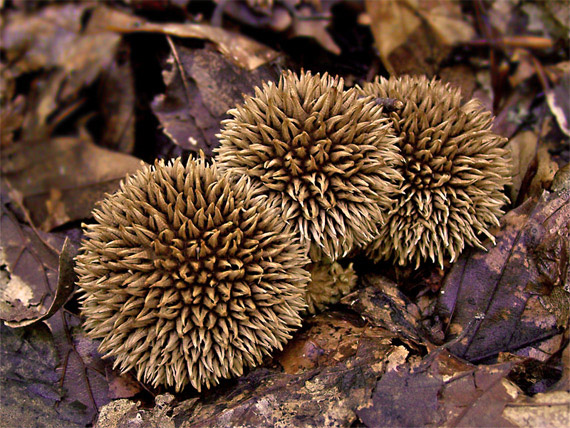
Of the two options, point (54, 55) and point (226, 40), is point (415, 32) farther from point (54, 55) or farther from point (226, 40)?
point (54, 55)

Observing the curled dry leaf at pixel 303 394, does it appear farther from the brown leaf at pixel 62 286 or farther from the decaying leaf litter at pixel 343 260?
the brown leaf at pixel 62 286

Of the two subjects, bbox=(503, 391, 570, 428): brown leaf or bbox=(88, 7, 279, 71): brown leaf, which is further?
bbox=(88, 7, 279, 71): brown leaf

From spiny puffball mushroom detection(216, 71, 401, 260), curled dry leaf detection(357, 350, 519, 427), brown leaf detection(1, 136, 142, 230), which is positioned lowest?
brown leaf detection(1, 136, 142, 230)

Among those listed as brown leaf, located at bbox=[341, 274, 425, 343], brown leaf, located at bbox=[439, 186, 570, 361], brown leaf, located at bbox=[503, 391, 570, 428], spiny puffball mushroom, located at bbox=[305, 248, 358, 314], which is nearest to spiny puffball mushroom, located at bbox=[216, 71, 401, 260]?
spiny puffball mushroom, located at bbox=[305, 248, 358, 314]

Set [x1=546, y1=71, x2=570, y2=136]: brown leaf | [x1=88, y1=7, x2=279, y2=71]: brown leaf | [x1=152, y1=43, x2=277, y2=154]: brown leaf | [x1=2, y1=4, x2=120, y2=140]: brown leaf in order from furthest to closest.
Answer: [x1=2, y1=4, x2=120, y2=140]: brown leaf < [x1=546, y1=71, x2=570, y2=136]: brown leaf < [x1=88, y1=7, x2=279, y2=71]: brown leaf < [x1=152, y1=43, x2=277, y2=154]: brown leaf

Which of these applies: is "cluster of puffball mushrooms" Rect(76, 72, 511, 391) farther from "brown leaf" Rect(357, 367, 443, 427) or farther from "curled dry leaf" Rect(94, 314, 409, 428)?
"brown leaf" Rect(357, 367, 443, 427)

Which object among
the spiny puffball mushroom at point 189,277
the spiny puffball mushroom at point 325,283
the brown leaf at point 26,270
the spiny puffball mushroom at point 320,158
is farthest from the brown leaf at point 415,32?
the brown leaf at point 26,270

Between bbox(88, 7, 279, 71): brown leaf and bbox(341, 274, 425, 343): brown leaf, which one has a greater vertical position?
bbox(88, 7, 279, 71): brown leaf
